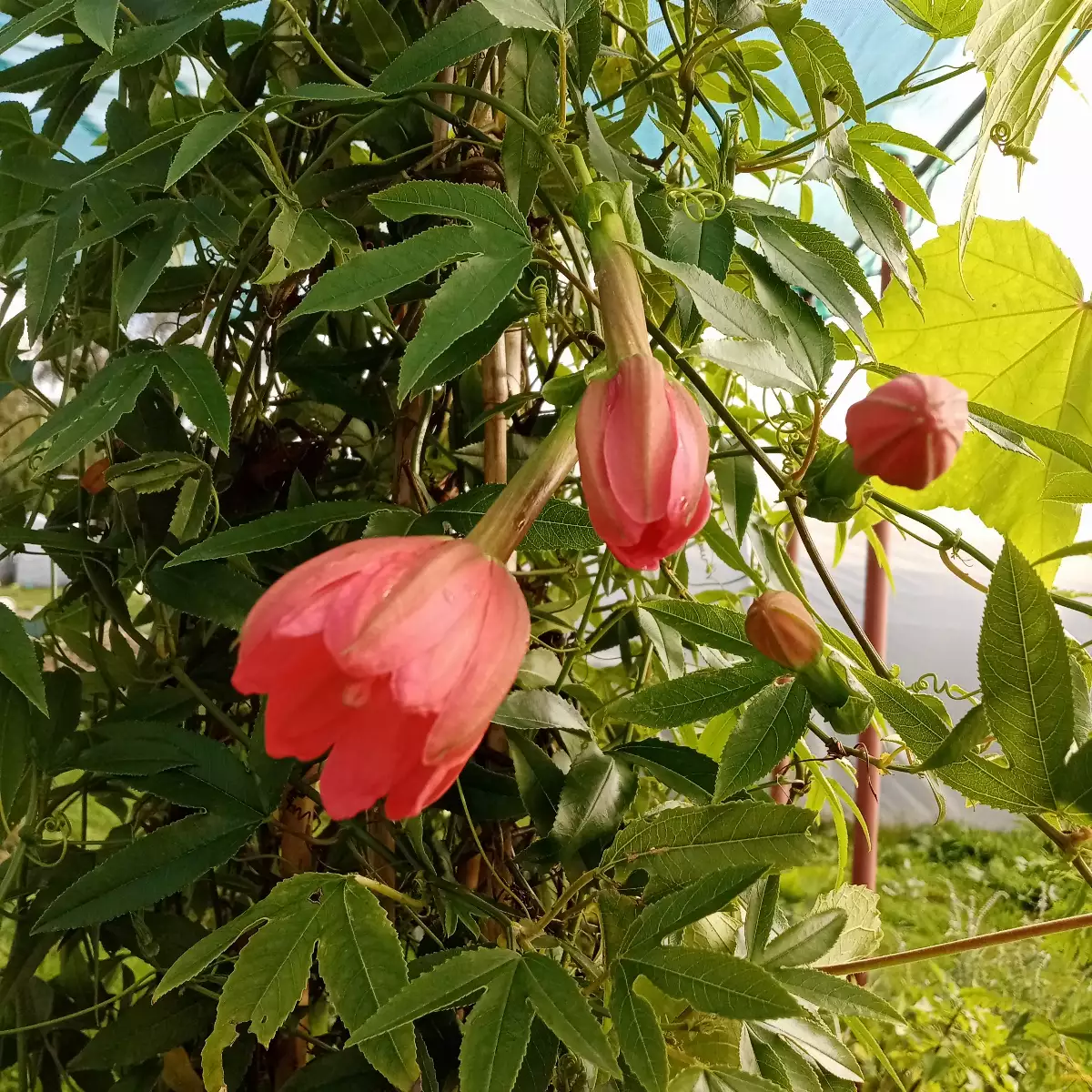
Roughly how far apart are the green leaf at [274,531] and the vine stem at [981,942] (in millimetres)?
265

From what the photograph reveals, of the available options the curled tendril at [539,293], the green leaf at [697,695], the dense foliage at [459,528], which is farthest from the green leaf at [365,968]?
the curled tendril at [539,293]

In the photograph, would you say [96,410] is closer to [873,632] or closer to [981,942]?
[981,942]

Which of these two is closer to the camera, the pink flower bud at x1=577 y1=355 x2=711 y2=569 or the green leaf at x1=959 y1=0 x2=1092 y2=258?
the pink flower bud at x1=577 y1=355 x2=711 y2=569

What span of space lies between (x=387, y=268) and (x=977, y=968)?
1.21m

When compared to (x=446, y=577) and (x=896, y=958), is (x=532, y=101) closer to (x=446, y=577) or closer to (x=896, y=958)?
(x=446, y=577)

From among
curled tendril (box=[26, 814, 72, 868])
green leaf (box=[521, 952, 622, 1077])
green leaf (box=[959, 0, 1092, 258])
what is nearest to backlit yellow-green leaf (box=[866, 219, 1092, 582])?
green leaf (box=[959, 0, 1092, 258])

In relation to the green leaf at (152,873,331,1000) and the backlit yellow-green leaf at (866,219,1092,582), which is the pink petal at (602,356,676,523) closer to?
the green leaf at (152,873,331,1000)

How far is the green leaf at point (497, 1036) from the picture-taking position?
252 millimetres

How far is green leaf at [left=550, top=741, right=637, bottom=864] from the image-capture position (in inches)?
13.5

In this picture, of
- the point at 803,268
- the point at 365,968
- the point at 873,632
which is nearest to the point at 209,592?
the point at 365,968

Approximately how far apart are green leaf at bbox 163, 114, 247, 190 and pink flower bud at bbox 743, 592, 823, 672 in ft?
0.81

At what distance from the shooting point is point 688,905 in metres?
0.29

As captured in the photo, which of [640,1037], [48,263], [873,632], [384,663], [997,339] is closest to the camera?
[384,663]

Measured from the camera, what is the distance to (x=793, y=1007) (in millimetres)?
245
